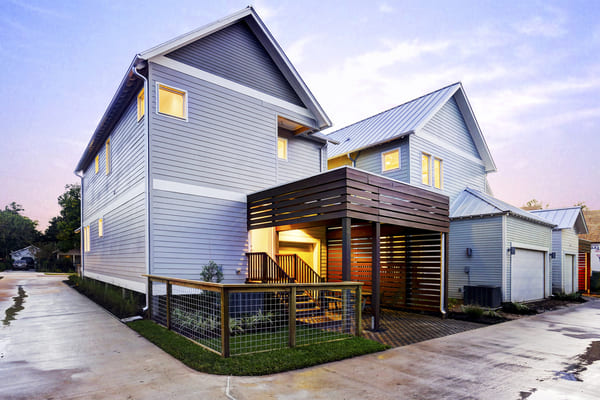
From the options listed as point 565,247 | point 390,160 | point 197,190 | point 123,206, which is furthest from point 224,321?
point 565,247

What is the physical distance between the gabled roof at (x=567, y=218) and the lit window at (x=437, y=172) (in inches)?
264

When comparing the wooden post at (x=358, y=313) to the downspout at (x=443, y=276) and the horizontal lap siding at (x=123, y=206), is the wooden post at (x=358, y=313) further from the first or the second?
the horizontal lap siding at (x=123, y=206)

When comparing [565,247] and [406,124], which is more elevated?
[406,124]

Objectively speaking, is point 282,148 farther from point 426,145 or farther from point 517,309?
point 517,309

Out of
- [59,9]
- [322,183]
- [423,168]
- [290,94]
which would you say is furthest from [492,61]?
[59,9]

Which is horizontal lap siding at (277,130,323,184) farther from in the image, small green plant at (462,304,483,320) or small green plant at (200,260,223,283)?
small green plant at (462,304,483,320)

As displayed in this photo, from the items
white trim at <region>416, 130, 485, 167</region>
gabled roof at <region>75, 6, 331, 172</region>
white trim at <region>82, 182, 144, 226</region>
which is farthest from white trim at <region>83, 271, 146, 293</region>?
white trim at <region>416, 130, 485, 167</region>

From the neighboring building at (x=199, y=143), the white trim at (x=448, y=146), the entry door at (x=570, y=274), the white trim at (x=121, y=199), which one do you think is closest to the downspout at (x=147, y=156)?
the neighboring building at (x=199, y=143)

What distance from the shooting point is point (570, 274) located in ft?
61.3

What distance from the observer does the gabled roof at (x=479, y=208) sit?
13367 mm

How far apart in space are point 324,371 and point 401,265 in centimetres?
750

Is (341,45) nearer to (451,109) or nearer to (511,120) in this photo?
(451,109)

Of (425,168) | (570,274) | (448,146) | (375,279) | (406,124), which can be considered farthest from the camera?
(570,274)

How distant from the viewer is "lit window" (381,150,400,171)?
14.2 m
